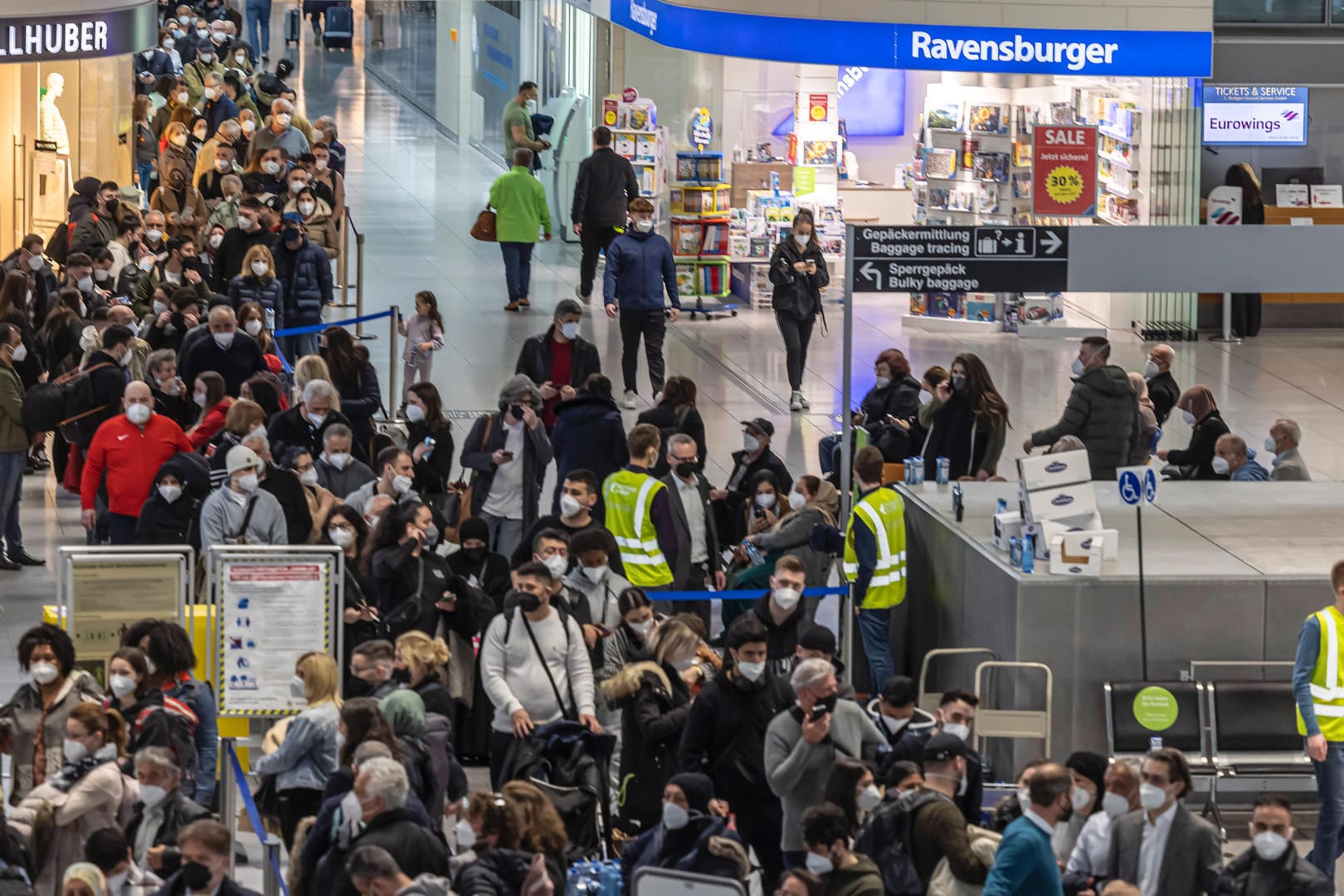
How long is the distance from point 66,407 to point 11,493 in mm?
681

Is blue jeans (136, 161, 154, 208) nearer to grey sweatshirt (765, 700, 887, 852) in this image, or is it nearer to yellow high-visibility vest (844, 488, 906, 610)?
yellow high-visibility vest (844, 488, 906, 610)

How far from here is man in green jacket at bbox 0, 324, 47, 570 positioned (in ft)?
48.7

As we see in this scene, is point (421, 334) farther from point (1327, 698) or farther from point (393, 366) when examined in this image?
point (1327, 698)

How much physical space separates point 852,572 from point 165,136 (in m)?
16.6

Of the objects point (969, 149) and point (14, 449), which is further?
point (969, 149)

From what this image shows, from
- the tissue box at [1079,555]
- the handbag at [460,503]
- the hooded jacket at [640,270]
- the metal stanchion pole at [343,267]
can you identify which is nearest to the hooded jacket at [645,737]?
the tissue box at [1079,555]

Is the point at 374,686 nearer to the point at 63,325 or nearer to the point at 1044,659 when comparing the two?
the point at 1044,659

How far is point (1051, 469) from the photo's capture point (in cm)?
1236

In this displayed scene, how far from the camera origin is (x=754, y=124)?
2638 cm

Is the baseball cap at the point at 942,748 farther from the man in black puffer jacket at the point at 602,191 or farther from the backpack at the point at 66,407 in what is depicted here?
the man in black puffer jacket at the point at 602,191

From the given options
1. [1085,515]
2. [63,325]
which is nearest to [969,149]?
[63,325]

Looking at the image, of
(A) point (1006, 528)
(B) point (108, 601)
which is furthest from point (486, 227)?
(B) point (108, 601)

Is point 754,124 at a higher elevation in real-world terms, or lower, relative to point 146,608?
higher

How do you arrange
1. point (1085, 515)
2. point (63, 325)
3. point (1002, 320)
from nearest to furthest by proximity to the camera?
point (1085, 515), point (63, 325), point (1002, 320)
